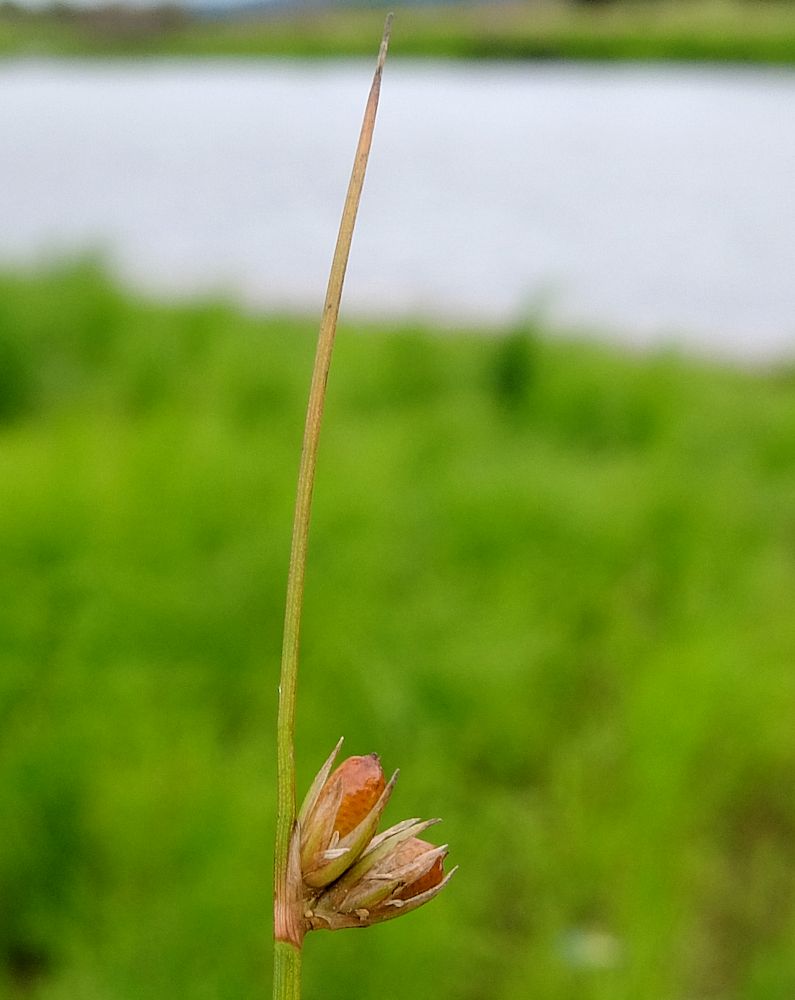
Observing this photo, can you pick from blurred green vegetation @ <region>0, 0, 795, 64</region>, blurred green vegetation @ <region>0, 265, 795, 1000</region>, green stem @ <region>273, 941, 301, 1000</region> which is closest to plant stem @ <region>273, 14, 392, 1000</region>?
green stem @ <region>273, 941, 301, 1000</region>

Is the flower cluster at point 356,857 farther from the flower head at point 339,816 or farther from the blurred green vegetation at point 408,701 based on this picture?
the blurred green vegetation at point 408,701

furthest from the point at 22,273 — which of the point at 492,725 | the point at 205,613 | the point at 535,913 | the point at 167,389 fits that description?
the point at 535,913

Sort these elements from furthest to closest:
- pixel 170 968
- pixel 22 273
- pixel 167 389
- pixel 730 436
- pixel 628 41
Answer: pixel 628 41
pixel 22 273
pixel 730 436
pixel 167 389
pixel 170 968

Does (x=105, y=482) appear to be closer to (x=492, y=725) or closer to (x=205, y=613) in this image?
(x=205, y=613)

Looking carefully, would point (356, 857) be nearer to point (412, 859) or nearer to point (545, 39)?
point (412, 859)

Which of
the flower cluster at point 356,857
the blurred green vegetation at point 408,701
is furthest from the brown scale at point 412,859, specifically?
the blurred green vegetation at point 408,701

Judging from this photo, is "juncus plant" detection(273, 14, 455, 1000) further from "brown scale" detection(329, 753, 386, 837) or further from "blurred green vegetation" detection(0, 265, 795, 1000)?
"blurred green vegetation" detection(0, 265, 795, 1000)

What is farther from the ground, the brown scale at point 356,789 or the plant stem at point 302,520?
the plant stem at point 302,520
